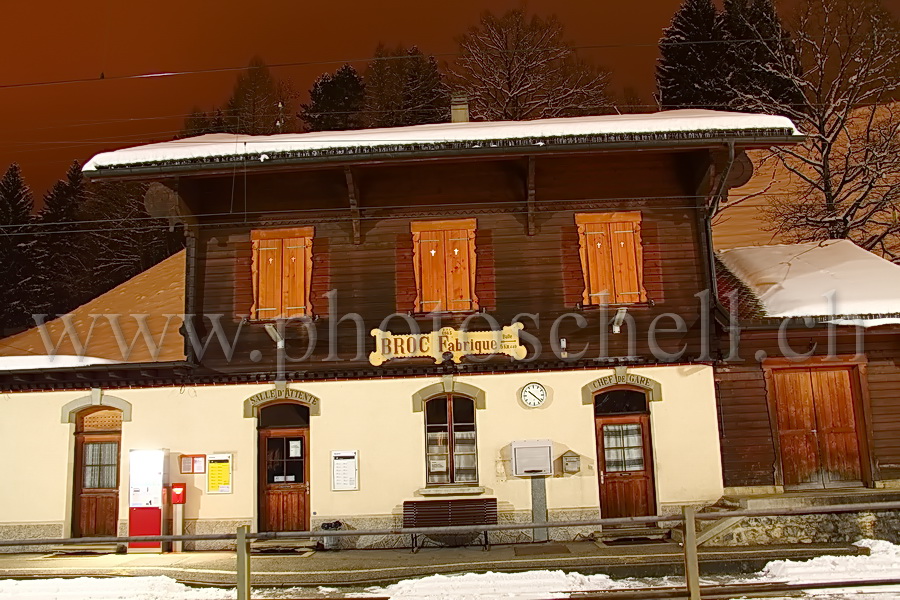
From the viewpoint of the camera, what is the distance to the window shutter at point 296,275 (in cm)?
1459

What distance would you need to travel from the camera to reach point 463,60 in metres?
25.4

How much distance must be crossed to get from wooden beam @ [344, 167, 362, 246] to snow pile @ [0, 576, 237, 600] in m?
6.81

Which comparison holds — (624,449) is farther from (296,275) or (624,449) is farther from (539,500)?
(296,275)

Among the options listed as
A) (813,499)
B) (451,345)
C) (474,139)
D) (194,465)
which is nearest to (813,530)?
(813,499)

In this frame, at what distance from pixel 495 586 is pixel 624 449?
16.4 ft

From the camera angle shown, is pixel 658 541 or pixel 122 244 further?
pixel 122 244

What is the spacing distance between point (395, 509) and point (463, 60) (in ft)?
54.3

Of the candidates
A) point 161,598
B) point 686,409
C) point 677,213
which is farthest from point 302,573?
point 677,213

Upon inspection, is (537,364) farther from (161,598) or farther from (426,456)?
(161,598)

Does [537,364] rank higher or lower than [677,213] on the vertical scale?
lower

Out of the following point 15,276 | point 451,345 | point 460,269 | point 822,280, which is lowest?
point 451,345

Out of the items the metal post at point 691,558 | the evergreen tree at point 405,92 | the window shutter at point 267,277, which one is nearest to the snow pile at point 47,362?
the window shutter at point 267,277

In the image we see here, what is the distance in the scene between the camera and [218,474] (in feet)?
46.5

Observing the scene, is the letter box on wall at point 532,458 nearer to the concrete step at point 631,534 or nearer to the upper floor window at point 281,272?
the concrete step at point 631,534
